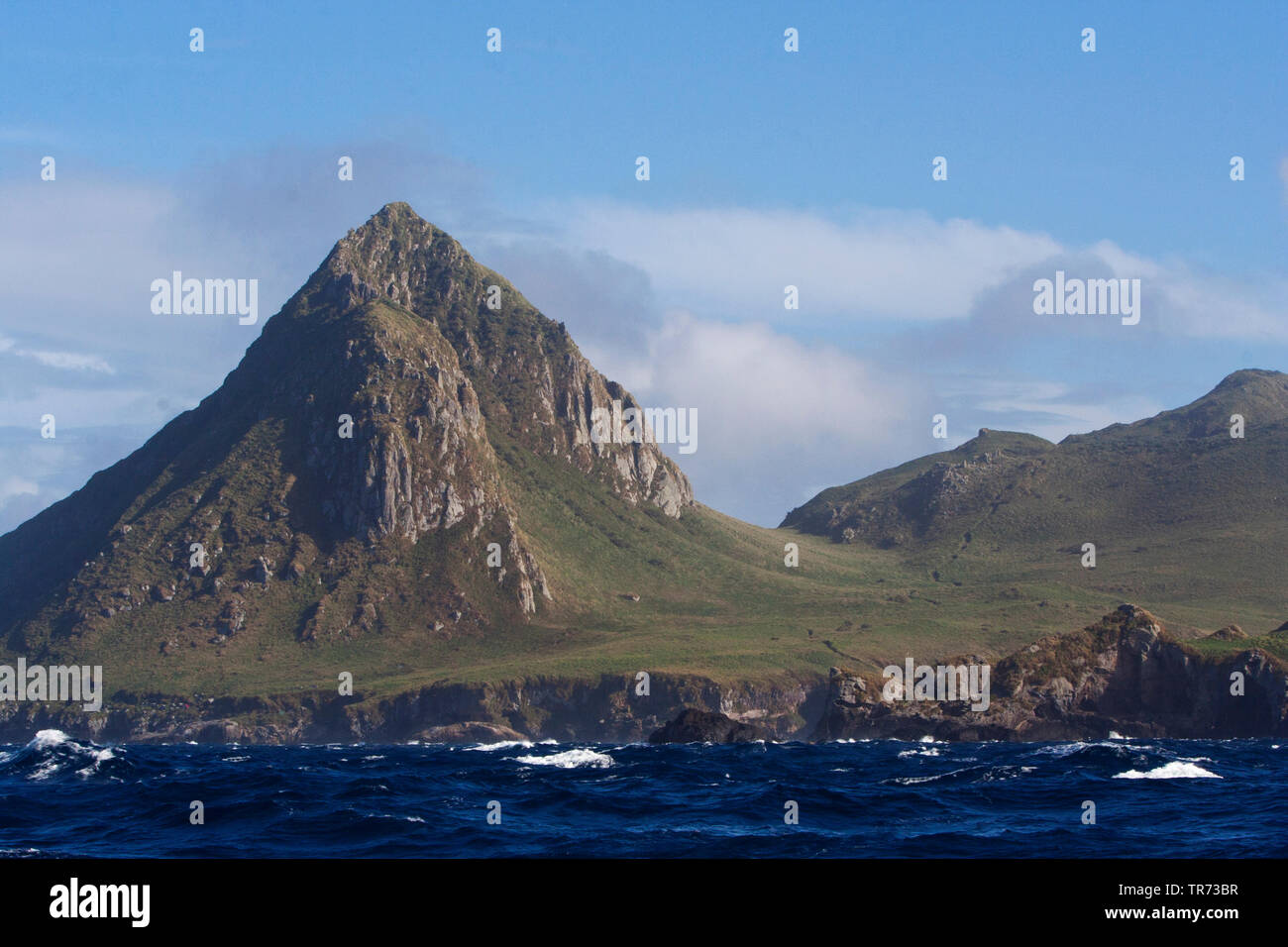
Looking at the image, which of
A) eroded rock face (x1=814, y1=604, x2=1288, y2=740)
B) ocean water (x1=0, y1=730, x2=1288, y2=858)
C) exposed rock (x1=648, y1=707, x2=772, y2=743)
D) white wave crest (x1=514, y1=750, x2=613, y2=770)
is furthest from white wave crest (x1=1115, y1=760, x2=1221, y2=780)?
eroded rock face (x1=814, y1=604, x2=1288, y2=740)

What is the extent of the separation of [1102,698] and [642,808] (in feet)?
458

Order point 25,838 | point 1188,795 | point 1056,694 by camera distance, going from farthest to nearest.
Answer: point 1056,694
point 1188,795
point 25,838

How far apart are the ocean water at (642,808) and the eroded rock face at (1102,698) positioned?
79.7 metres

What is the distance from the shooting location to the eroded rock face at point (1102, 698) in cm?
17188

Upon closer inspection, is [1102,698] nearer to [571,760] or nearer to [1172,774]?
[1172,774]

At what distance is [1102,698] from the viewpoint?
185 m

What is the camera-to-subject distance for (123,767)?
8131 centimetres

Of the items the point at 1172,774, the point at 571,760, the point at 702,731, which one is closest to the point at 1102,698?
the point at 702,731

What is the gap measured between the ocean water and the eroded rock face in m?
79.7

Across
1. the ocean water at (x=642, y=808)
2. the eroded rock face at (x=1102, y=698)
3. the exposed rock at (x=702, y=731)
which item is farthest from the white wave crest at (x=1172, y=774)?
the eroded rock face at (x=1102, y=698)

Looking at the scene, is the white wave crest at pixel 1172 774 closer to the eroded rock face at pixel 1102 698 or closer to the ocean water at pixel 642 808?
the ocean water at pixel 642 808
